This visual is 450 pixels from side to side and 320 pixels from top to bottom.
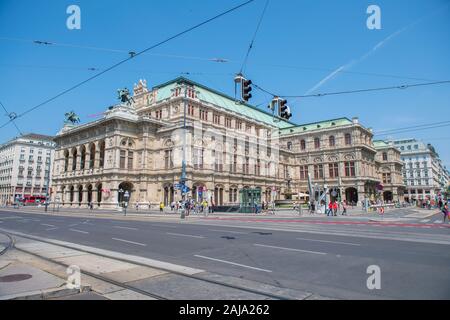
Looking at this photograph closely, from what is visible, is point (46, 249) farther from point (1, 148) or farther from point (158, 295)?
point (1, 148)

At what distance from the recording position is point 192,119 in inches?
2174

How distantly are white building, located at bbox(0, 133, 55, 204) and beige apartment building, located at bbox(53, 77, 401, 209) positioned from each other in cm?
4862

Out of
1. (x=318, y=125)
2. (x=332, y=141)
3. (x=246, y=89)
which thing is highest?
(x=318, y=125)

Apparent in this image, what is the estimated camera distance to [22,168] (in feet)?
339

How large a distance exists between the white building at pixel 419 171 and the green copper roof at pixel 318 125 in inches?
2362

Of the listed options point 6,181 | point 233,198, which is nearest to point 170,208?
point 233,198

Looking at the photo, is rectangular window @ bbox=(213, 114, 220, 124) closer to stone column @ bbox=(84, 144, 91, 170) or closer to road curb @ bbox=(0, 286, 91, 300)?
stone column @ bbox=(84, 144, 91, 170)

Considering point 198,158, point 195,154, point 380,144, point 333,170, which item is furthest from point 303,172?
point 195,154

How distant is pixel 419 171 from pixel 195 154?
3979 inches

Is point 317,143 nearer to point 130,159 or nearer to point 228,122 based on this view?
point 228,122

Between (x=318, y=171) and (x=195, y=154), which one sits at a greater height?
(x=195, y=154)

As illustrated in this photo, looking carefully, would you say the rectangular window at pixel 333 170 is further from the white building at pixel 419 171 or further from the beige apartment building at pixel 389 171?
the white building at pixel 419 171

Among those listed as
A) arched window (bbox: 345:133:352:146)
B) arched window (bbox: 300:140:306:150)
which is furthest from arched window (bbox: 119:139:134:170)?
arched window (bbox: 345:133:352:146)

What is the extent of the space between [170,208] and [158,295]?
43.9 m
